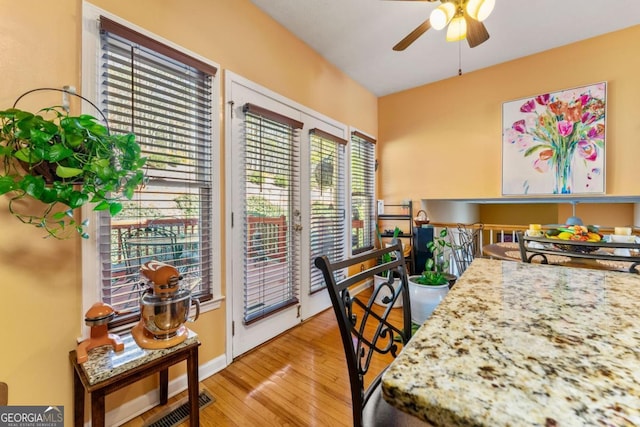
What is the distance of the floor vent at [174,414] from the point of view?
1449mm

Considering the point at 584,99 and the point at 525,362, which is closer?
the point at 525,362

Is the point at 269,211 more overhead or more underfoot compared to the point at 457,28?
more underfoot

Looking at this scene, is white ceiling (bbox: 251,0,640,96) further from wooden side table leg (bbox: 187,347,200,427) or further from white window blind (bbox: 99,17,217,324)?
wooden side table leg (bbox: 187,347,200,427)

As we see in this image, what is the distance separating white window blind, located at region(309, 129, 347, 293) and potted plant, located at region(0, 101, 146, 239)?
5.75ft

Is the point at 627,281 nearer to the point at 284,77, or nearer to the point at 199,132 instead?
the point at 199,132

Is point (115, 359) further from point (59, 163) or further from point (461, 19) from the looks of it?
point (461, 19)

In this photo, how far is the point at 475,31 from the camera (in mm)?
1953

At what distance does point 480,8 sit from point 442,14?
213 millimetres

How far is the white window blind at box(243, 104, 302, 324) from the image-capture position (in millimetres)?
2120

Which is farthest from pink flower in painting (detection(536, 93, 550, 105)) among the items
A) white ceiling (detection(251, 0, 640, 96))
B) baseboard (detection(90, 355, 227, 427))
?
baseboard (detection(90, 355, 227, 427))

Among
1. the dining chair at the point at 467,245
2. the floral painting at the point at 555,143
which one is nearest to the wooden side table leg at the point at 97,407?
the dining chair at the point at 467,245

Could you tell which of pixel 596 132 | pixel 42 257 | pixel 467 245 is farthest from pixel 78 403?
pixel 596 132

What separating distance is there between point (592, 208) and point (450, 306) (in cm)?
363

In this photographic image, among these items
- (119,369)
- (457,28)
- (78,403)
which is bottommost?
(78,403)
